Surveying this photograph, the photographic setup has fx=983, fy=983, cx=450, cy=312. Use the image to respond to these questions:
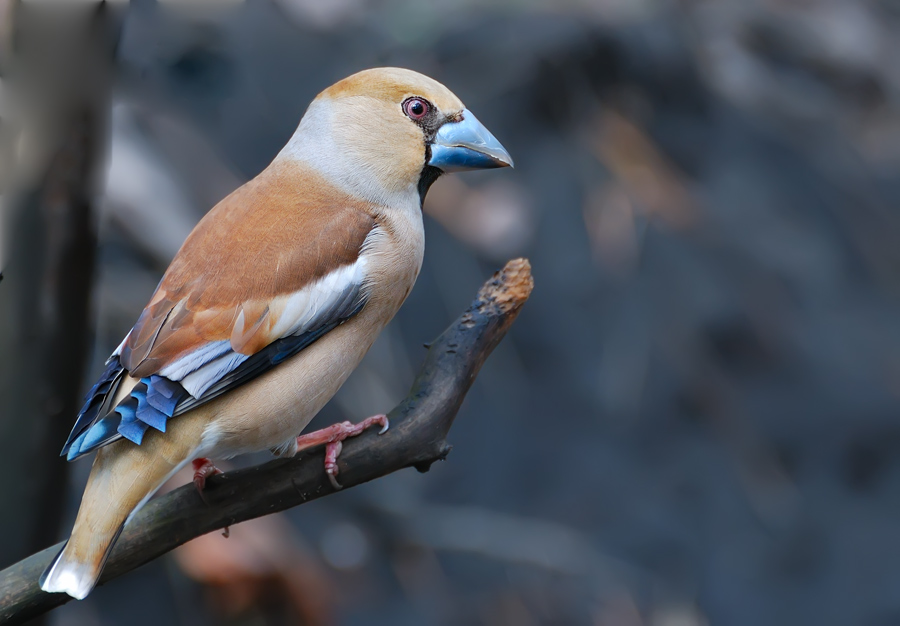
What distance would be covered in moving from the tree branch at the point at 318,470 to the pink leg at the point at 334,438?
2cm

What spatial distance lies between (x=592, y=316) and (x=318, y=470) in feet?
10.3

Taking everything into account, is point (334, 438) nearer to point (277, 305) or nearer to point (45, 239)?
point (277, 305)

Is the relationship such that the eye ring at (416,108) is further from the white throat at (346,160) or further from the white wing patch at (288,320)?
the white wing patch at (288,320)

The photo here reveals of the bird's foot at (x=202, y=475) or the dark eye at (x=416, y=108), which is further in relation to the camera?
the dark eye at (x=416, y=108)

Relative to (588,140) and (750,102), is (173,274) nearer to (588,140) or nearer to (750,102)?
(588,140)

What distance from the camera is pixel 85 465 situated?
15.0 feet

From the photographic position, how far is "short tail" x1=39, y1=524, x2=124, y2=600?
2.08m

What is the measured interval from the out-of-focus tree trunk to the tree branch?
3.11 feet

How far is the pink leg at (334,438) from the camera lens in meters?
2.56

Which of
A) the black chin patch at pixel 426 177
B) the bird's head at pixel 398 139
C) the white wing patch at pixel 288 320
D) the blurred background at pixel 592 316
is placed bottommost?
the blurred background at pixel 592 316

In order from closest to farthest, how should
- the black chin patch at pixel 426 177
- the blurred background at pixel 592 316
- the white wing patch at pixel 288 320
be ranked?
the white wing patch at pixel 288 320 → the black chin patch at pixel 426 177 → the blurred background at pixel 592 316

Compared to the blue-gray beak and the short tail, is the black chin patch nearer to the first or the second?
the blue-gray beak

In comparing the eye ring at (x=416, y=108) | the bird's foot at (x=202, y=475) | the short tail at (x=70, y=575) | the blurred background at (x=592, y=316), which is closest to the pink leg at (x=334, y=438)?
the bird's foot at (x=202, y=475)

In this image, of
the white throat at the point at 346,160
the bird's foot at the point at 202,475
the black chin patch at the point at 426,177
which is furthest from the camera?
the black chin patch at the point at 426,177
